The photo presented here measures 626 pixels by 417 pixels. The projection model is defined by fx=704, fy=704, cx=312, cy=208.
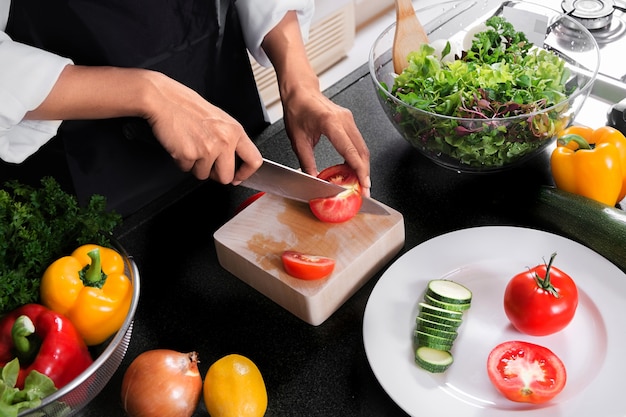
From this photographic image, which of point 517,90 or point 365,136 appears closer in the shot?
point 517,90

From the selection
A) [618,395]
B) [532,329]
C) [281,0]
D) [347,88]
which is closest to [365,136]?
[347,88]

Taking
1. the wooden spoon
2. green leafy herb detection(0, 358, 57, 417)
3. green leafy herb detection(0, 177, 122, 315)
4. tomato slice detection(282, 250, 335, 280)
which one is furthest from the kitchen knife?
green leafy herb detection(0, 358, 57, 417)

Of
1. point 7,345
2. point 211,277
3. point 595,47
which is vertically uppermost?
point 595,47

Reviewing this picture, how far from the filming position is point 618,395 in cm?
85

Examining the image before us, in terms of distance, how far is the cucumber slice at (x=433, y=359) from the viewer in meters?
0.90

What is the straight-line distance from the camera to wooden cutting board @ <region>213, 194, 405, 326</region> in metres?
1.00

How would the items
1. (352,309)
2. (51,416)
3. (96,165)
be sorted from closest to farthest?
(51,416) → (352,309) → (96,165)

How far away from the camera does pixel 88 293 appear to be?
2.94 feet

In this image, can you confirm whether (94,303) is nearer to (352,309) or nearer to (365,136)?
(352,309)

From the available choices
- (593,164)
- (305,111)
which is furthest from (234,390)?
(593,164)

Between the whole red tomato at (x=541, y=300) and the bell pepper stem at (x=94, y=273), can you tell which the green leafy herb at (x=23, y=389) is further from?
the whole red tomato at (x=541, y=300)

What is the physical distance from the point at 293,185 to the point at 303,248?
0.34 ft

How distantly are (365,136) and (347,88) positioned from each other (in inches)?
6.2

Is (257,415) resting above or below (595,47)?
below
